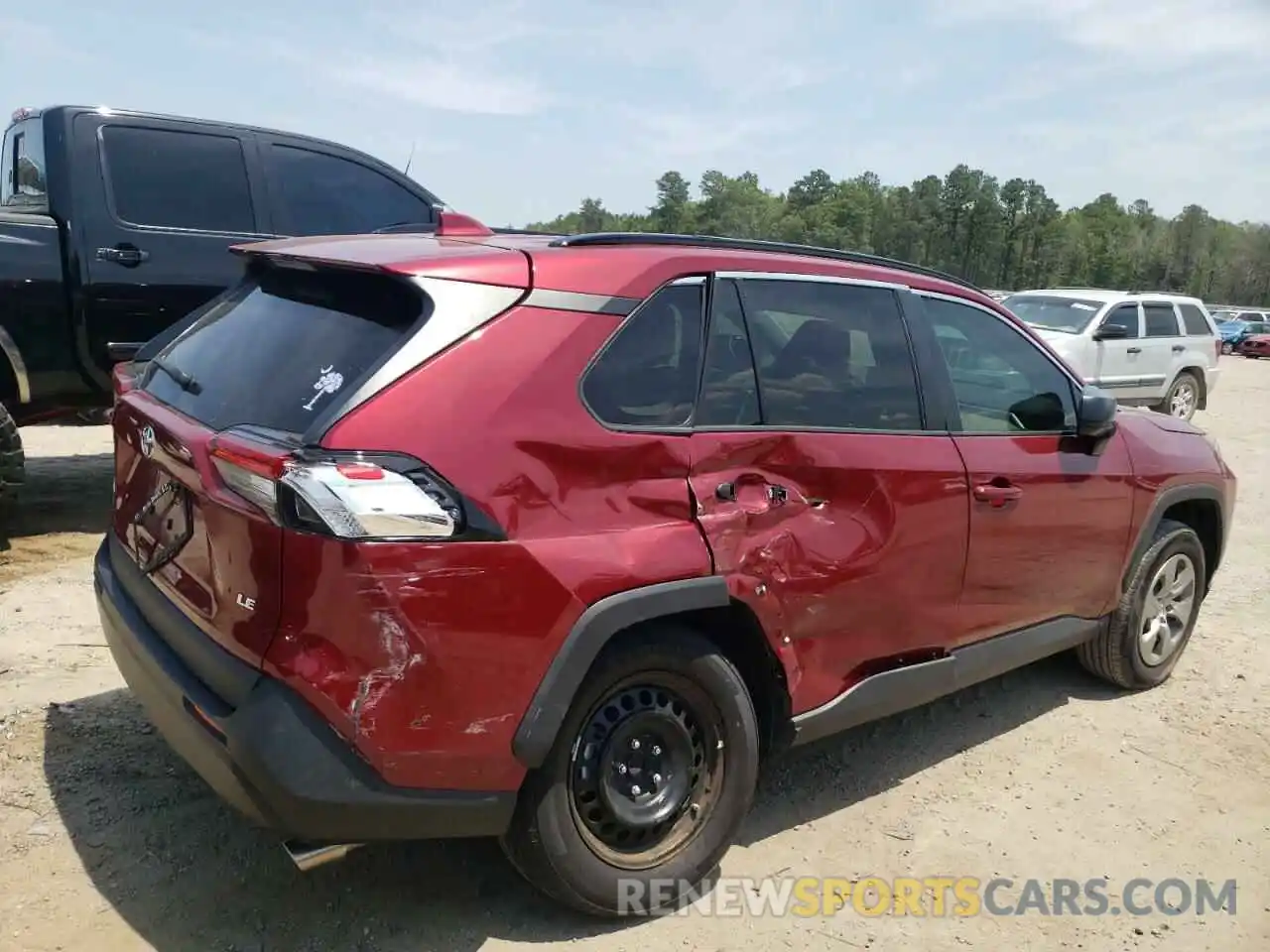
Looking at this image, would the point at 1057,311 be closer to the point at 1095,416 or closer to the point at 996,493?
the point at 1095,416

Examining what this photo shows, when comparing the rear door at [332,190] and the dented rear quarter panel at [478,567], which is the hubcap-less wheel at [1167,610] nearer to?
the dented rear quarter panel at [478,567]

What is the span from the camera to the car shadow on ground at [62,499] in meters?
6.00

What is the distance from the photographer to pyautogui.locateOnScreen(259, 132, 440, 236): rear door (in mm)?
6289

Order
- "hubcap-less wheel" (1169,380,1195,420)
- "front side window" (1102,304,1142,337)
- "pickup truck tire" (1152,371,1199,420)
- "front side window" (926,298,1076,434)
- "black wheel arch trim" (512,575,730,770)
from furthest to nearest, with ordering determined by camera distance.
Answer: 1. "hubcap-less wheel" (1169,380,1195,420)
2. "pickup truck tire" (1152,371,1199,420)
3. "front side window" (1102,304,1142,337)
4. "front side window" (926,298,1076,434)
5. "black wheel arch trim" (512,575,730,770)

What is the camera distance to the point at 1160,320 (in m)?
13.9

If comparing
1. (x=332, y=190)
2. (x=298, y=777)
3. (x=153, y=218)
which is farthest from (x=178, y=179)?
(x=298, y=777)

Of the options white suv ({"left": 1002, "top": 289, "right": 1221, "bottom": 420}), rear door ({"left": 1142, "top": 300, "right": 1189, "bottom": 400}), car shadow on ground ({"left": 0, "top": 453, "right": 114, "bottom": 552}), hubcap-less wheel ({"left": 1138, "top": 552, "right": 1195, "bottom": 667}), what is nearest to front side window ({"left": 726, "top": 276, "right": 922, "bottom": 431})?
hubcap-less wheel ({"left": 1138, "top": 552, "right": 1195, "bottom": 667})

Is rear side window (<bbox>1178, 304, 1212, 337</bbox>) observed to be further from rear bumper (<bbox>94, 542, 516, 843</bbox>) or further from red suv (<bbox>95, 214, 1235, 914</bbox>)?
rear bumper (<bbox>94, 542, 516, 843</bbox>)

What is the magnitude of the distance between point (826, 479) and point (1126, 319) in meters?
12.0

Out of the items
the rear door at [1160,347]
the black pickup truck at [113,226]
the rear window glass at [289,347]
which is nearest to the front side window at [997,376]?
the rear window glass at [289,347]

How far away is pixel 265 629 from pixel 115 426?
127cm

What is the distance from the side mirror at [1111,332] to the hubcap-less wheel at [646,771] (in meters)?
11.4

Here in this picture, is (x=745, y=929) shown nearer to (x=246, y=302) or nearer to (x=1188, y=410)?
(x=246, y=302)

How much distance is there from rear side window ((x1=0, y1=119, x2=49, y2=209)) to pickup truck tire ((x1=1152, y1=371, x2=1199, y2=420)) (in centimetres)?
1306
